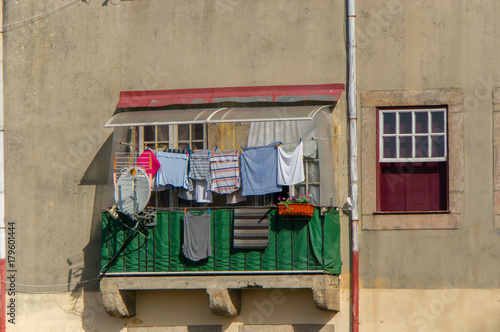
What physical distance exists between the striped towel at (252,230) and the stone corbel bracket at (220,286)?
0.53 meters

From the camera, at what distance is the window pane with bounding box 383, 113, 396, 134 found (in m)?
14.9

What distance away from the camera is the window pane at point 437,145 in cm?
1471

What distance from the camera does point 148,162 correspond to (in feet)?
48.6

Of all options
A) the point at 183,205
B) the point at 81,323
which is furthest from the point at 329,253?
the point at 81,323

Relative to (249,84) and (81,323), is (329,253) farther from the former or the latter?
(81,323)

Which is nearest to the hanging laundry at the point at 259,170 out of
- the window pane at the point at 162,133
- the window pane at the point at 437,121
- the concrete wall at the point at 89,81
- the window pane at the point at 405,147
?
the concrete wall at the point at 89,81

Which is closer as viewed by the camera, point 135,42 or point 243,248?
point 243,248

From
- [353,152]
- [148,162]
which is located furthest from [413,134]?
[148,162]

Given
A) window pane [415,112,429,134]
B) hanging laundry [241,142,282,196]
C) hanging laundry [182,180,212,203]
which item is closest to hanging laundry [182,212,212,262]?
hanging laundry [182,180,212,203]

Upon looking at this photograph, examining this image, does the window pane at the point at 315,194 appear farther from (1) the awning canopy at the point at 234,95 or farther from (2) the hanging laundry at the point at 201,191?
(2) the hanging laundry at the point at 201,191

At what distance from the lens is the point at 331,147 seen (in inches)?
585

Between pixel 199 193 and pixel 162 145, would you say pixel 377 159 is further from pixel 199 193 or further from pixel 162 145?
pixel 162 145

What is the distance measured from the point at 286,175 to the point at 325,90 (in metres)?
1.63

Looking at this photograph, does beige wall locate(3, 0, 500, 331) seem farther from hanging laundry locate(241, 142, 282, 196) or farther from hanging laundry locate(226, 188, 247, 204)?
hanging laundry locate(226, 188, 247, 204)
